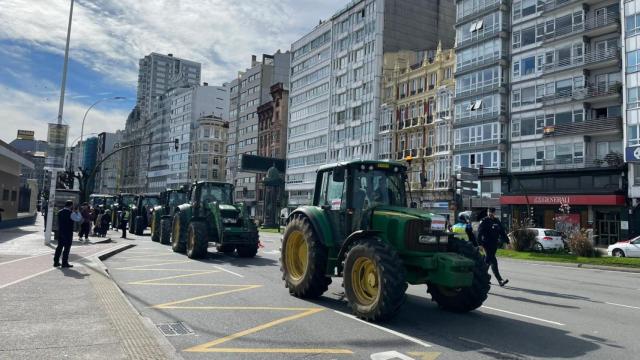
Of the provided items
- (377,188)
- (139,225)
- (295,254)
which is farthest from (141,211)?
(377,188)

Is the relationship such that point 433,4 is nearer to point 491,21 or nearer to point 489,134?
point 491,21

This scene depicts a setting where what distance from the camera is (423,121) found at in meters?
56.1

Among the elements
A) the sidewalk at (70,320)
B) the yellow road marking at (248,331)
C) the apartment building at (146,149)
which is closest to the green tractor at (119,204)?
the sidewalk at (70,320)

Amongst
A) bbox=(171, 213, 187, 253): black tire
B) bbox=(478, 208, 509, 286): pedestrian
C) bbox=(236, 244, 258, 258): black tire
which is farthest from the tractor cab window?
bbox=(171, 213, 187, 253): black tire

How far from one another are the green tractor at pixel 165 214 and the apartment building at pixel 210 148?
8848cm

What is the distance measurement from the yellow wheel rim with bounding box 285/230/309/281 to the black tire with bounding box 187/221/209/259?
6539mm

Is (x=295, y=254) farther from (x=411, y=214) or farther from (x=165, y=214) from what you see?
(x=165, y=214)

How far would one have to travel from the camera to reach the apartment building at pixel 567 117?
39.6 metres

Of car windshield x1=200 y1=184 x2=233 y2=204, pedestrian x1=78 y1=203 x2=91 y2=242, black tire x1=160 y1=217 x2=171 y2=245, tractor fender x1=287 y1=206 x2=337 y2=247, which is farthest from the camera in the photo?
black tire x1=160 y1=217 x2=171 y2=245

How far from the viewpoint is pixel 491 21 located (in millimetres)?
49500

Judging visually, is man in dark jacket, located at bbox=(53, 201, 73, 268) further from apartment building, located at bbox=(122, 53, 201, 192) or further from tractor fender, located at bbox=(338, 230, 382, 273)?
apartment building, located at bbox=(122, 53, 201, 192)

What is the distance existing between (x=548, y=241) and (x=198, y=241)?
2193cm

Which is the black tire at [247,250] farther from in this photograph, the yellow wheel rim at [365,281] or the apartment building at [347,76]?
the apartment building at [347,76]

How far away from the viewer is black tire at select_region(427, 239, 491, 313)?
8.46m
